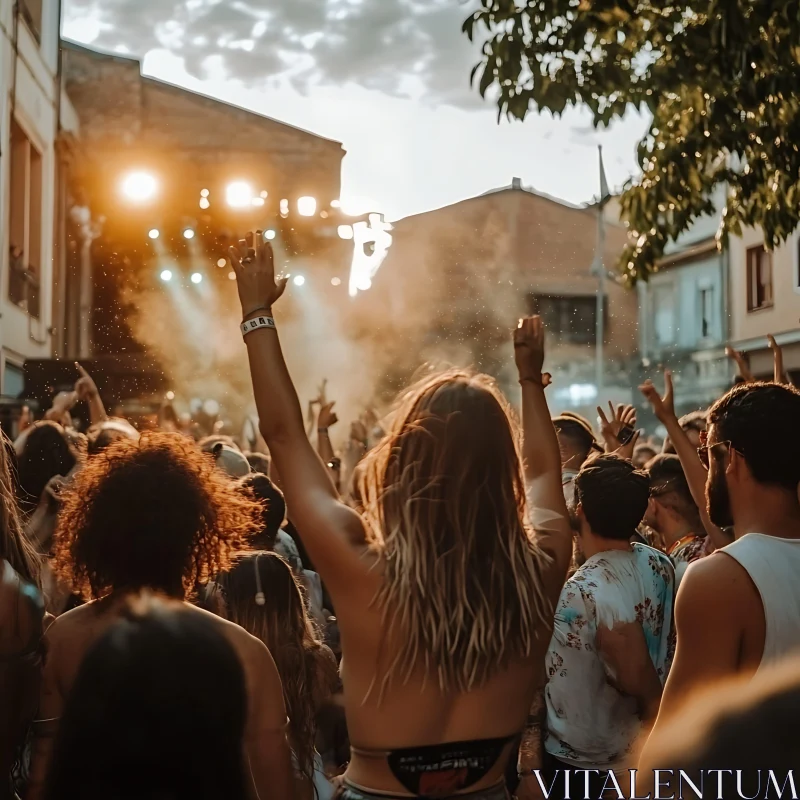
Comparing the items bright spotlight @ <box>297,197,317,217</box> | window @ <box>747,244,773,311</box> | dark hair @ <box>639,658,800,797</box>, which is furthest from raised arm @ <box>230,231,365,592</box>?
bright spotlight @ <box>297,197,317,217</box>

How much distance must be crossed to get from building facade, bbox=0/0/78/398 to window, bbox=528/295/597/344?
60.9 feet

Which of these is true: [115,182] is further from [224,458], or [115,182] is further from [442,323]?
[224,458]

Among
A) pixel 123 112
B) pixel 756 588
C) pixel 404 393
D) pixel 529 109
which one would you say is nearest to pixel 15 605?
pixel 404 393

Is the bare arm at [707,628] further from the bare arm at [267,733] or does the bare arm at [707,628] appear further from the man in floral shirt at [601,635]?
the man in floral shirt at [601,635]

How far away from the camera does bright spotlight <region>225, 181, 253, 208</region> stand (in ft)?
72.9

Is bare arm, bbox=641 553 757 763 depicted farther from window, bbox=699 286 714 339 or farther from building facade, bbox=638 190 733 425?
window, bbox=699 286 714 339

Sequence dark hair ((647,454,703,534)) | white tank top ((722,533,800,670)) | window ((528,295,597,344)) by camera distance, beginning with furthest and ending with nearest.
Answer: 1. window ((528,295,597,344))
2. dark hair ((647,454,703,534))
3. white tank top ((722,533,800,670))

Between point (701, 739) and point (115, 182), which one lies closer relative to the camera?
point (701, 739)

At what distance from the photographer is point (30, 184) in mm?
14836

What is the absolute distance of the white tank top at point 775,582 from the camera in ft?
6.51

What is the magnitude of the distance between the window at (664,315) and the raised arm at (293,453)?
2722 cm

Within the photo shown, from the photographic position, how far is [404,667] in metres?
1.90

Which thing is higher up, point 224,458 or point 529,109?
point 529,109

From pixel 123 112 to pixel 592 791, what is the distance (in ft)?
71.8
